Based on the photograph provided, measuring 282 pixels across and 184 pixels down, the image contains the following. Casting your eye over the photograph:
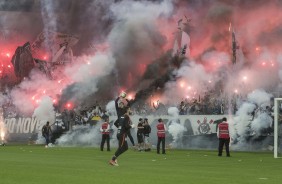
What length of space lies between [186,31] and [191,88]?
11461 mm

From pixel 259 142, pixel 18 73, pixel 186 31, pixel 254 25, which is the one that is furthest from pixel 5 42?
pixel 259 142

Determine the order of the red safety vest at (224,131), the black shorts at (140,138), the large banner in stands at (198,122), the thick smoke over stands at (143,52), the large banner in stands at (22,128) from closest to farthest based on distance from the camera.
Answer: the red safety vest at (224,131) < the black shorts at (140,138) < the large banner in stands at (198,122) < the large banner in stands at (22,128) < the thick smoke over stands at (143,52)

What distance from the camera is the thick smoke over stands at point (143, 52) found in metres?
68.6

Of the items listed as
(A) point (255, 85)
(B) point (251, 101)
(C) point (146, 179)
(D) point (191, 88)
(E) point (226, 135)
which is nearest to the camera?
(C) point (146, 179)

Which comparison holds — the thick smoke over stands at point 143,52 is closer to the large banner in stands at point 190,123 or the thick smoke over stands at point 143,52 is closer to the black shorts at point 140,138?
the large banner in stands at point 190,123

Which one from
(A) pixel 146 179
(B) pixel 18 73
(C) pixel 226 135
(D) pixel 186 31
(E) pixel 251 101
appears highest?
(D) pixel 186 31

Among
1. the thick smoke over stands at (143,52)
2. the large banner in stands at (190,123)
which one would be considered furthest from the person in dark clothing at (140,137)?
the thick smoke over stands at (143,52)

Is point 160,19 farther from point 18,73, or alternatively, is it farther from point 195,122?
point 195,122

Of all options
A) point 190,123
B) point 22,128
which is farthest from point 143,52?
point 190,123

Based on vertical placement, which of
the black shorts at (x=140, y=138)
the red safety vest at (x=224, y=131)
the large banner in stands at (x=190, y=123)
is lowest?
the black shorts at (x=140, y=138)

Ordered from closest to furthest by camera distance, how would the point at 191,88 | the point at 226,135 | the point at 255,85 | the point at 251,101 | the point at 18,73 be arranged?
the point at 226,135 < the point at 251,101 < the point at 255,85 < the point at 191,88 < the point at 18,73

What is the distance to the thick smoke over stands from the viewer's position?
6856 cm

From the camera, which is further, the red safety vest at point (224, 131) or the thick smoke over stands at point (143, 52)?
the thick smoke over stands at point (143, 52)

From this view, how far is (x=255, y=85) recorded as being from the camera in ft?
208
